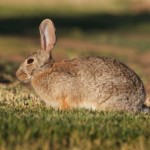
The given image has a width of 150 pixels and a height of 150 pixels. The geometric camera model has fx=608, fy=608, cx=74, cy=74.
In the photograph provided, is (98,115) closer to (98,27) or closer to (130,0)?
(98,27)

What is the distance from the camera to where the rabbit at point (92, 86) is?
352 inches

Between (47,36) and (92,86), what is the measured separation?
123 cm

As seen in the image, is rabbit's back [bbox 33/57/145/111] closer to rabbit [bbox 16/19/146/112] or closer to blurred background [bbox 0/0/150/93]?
rabbit [bbox 16/19/146/112]

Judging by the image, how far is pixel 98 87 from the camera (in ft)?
29.3

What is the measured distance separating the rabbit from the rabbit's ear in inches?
14.6

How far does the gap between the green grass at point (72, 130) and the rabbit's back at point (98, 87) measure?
0.37 metres

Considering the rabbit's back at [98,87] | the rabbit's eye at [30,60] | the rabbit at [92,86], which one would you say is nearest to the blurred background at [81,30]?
the rabbit's eye at [30,60]

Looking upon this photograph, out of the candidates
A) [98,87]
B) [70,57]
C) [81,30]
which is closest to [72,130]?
[98,87]

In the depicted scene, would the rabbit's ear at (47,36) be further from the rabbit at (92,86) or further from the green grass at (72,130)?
the green grass at (72,130)

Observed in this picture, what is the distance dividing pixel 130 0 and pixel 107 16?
50.7 feet

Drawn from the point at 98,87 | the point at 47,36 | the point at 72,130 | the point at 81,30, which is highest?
the point at 81,30

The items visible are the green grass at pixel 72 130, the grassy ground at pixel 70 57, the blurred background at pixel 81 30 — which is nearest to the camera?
the green grass at pixel 72 130

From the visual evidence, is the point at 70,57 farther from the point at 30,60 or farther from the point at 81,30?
the point at 81,30

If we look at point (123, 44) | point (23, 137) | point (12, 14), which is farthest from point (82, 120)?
point (12, 14)
